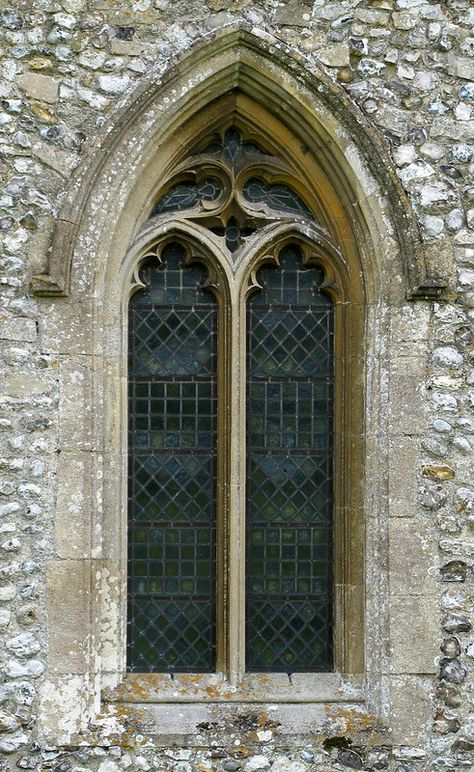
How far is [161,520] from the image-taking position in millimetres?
6207

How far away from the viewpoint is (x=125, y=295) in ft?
20.2

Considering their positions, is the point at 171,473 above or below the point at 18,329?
below

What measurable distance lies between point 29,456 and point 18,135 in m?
1.74

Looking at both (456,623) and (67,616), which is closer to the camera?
(67,616)

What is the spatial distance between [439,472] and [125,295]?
6.63 feet

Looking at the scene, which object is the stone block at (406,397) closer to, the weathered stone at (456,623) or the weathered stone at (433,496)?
the weathered stone at (433,496)

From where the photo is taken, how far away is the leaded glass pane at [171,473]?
244 inches

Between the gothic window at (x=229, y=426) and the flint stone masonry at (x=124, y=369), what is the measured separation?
249 millimetres

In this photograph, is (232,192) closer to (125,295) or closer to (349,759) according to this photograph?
(125,295)

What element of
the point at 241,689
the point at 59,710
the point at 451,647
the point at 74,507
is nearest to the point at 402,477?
the point at 451,647

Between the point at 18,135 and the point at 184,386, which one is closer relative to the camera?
the point at 18,135

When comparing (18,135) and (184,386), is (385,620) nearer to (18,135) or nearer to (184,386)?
(184,386)

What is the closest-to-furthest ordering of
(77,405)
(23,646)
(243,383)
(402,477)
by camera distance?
(23,646) → (77,405) → (402,477) → (243,383)

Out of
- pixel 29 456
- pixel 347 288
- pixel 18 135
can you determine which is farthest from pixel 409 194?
pixel 29 456
